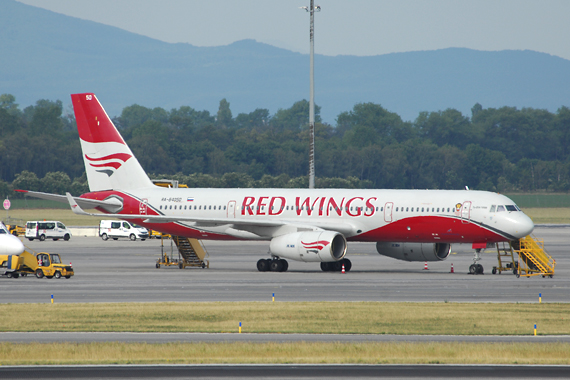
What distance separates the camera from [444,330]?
22.0 meters

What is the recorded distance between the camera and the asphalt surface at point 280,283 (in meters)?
30.4

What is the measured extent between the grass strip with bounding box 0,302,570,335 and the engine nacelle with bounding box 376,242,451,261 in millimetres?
15808

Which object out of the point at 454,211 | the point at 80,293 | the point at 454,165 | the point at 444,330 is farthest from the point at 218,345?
the point at 454,165

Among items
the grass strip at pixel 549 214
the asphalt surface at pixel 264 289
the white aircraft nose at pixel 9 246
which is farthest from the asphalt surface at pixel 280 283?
the grass strip at pixel 549 214

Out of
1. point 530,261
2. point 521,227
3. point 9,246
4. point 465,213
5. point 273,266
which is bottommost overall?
point 273,266

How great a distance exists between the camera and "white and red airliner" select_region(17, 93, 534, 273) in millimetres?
41250

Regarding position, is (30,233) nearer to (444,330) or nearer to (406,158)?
(444,330)

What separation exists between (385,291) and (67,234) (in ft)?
157

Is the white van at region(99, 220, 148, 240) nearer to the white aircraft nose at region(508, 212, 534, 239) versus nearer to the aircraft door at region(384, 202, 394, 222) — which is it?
the aircraft door at region(384, 202, 394, 222)

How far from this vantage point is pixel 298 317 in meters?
24.4

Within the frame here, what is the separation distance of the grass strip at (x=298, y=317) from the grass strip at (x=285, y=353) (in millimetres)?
2480

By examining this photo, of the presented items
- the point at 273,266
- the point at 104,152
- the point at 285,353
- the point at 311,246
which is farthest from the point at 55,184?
the point at 285,353

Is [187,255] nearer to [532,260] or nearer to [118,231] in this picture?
[532,260]

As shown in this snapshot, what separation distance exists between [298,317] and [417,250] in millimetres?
20542
